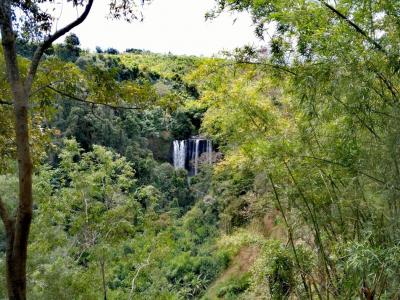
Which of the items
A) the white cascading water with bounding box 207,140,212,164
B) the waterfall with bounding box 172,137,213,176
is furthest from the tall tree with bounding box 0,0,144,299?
the waterfall with bounding box 172,137,213,176

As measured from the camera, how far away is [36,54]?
8.71ft

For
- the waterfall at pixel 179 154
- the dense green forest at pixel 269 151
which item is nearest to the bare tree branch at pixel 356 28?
the dense green forest at pixel 269 151

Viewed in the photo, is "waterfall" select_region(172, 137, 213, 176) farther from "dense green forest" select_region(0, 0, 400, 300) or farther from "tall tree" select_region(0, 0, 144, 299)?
"tall tree" select_region(0, 0, 144, 299)

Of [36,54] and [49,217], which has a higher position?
[36,54]

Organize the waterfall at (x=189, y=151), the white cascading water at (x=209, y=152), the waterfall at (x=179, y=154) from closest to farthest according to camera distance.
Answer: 1. the white cascading water at (x=209, y=152)
2. the waterfall at (x=189, y=151)
3. the waterfall at (x=179, y=154)

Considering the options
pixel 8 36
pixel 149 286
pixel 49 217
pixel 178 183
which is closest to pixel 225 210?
pixel 149 286

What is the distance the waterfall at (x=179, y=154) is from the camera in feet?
72.1

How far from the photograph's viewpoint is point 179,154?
2225cm

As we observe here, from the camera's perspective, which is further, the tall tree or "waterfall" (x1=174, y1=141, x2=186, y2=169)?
"waterfall" (x1=174, y1=141, x2=186, y2=169)

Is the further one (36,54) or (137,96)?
(137,96)

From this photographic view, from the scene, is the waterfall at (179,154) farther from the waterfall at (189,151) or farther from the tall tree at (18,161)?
the tall tree at (18,161)

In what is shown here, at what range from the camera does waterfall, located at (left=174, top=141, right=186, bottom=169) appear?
21969 millimetres

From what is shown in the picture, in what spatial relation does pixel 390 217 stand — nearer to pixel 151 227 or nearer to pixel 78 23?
pixel 78 23

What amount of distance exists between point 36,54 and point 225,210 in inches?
370
